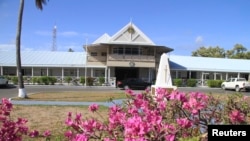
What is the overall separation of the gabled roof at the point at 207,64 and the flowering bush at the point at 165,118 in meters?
42.6

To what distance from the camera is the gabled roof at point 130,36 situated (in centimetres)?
4174

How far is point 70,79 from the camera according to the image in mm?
42281

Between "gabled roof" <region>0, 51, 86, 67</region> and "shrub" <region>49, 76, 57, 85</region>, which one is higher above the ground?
"gabled roof" <region>0, 51, 86, 67</region>

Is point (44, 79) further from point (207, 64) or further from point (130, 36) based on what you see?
point (207, 64)

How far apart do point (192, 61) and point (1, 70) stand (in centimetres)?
2848

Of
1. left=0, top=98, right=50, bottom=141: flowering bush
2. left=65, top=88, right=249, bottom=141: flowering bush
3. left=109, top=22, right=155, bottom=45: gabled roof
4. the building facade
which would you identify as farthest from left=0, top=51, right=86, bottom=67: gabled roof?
left=65, top=88, right=249, bottom=141: flowering bush

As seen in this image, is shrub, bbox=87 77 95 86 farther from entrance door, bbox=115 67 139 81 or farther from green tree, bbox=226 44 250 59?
green tree, bbox=226 44 250 59

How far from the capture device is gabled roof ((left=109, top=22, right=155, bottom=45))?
4174cm

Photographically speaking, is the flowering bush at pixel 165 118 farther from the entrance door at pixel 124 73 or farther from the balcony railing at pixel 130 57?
the entrance door at pixel 124 73

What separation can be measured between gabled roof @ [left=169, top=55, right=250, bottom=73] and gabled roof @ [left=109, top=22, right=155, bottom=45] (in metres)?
6.69

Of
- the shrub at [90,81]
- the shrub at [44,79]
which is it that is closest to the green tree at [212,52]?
the shrub at [90,81]

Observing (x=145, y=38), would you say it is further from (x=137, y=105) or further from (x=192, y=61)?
(x=137, y=105)

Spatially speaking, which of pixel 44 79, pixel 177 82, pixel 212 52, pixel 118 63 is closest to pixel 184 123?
pixel 118 63

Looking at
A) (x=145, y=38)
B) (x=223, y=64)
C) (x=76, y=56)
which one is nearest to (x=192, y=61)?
(x=223, y=64)
